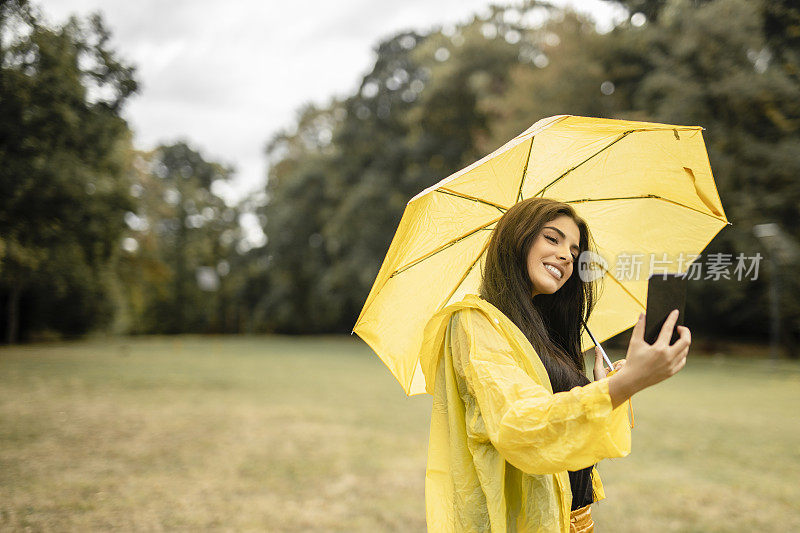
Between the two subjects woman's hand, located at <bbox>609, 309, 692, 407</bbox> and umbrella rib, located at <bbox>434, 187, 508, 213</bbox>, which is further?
umbrella rib, located at <bbox>434, 187, 508, 213</bbox>

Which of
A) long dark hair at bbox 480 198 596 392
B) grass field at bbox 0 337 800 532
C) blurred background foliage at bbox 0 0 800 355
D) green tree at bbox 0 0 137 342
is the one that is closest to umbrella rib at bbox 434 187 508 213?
long dark hair at bbox 480 198 596 392

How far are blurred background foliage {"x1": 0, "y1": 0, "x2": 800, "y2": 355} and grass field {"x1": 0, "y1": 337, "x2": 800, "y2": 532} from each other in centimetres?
237

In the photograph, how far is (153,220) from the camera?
23.8 m

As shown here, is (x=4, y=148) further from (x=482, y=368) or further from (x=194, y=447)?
(x=482, y=368)

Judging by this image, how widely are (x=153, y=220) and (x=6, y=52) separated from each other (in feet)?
61.6

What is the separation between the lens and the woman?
123 centimetres

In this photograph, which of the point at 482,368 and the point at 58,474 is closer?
the point at 482,368

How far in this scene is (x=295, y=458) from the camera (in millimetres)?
6270

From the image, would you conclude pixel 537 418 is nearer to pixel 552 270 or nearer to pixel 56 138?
pixel 552 270

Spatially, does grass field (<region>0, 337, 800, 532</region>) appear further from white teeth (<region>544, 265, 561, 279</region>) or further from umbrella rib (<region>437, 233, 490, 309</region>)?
white teeth (<region>544, 265, 561, 279</region>)

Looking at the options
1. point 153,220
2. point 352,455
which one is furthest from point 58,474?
point 153,220

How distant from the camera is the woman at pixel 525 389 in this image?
1.23 meters

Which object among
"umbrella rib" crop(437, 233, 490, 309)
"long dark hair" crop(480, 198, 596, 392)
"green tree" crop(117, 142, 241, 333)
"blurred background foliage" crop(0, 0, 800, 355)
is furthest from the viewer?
"green tree" crop(117, 142, 241, 333)

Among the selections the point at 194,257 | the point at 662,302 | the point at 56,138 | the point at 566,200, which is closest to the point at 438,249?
the point at 566,200
